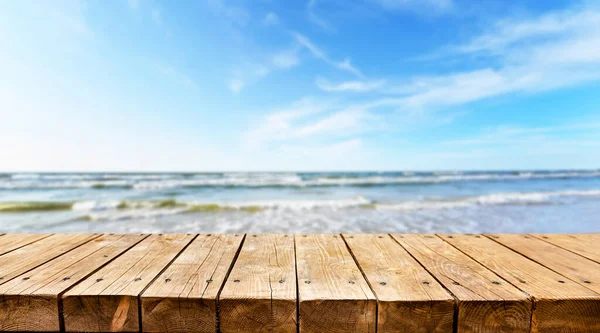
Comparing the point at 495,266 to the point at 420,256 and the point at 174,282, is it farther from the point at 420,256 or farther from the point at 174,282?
the point at 174,282

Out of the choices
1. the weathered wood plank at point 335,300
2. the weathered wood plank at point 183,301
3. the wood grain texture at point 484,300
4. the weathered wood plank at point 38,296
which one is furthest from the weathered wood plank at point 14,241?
the wood grain texture at point 484,300

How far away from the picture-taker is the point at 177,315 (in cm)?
123

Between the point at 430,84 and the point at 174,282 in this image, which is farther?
the point at 430,84

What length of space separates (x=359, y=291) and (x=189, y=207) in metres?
7.80

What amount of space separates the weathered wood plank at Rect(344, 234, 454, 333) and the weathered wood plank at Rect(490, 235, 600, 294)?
63 centimetres

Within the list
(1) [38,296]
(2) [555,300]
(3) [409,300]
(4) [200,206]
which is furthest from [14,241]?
(4) [200,206]

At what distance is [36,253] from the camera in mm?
1807

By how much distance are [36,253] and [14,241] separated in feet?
1.40

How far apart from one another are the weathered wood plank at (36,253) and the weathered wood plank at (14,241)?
2.1 inches

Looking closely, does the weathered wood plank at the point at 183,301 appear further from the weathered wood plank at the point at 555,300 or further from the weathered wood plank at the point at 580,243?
the weathered wood plank at the point at 580,243

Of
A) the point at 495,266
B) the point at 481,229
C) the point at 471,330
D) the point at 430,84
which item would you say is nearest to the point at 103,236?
the point at 471,330

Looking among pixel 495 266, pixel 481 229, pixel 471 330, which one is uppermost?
pixel 495 266

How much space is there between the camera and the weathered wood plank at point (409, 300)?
1204 millimetres

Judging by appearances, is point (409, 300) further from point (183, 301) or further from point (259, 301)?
point (183, 301)
